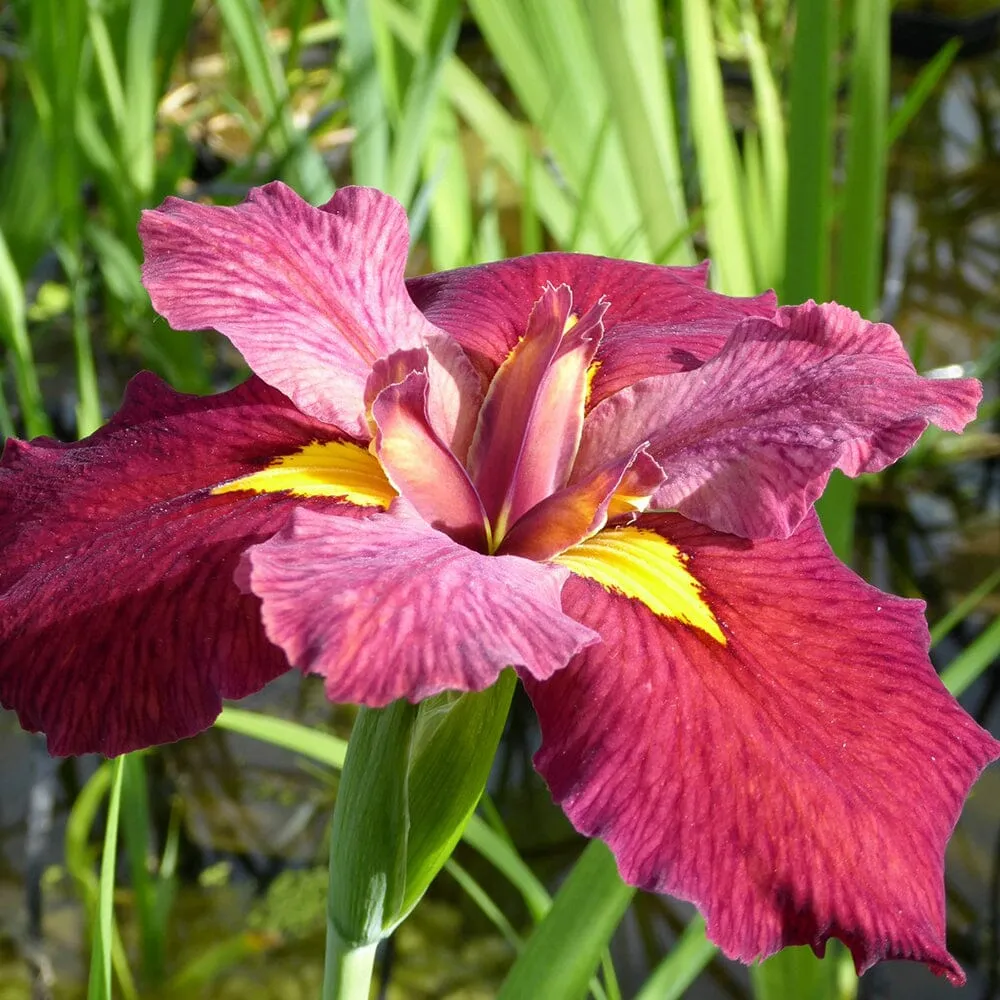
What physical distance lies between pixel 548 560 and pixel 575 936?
6.6 inches

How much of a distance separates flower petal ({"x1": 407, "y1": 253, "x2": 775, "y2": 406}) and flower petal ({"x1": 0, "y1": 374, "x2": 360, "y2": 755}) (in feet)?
0.40

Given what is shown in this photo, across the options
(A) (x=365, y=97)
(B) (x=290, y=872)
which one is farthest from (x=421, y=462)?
(B) (x=290, y=872)

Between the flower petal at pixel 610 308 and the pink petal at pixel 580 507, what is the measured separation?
0.28ft

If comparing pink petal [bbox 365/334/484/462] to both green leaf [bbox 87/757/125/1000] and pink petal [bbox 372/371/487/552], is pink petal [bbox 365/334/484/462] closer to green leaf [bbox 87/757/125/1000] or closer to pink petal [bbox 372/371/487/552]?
pink petal [bbox 372/371/487/552]

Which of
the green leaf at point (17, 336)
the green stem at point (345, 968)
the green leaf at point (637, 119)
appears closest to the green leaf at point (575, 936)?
the green stem at point (345, 968)

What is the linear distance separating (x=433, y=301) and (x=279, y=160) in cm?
62

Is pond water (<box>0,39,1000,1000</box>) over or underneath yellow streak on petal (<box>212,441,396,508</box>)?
underneath

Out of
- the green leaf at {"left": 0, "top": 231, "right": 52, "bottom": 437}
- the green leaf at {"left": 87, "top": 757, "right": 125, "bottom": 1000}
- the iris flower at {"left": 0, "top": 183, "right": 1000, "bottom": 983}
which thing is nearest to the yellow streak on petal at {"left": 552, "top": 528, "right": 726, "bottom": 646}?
the iris flower at {"left": 0, "top": 183, "right": 1000, "bottom": 983}

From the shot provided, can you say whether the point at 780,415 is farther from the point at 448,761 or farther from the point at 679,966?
the point at 679,966

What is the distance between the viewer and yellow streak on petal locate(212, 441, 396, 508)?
0.45m

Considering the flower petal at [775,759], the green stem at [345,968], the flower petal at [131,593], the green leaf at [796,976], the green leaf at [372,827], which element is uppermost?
the flower petal at [131,593]

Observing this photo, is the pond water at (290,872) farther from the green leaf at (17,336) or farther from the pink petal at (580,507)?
the pink petal at (580,507)

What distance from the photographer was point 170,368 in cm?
124

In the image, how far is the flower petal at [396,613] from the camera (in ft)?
1.05
